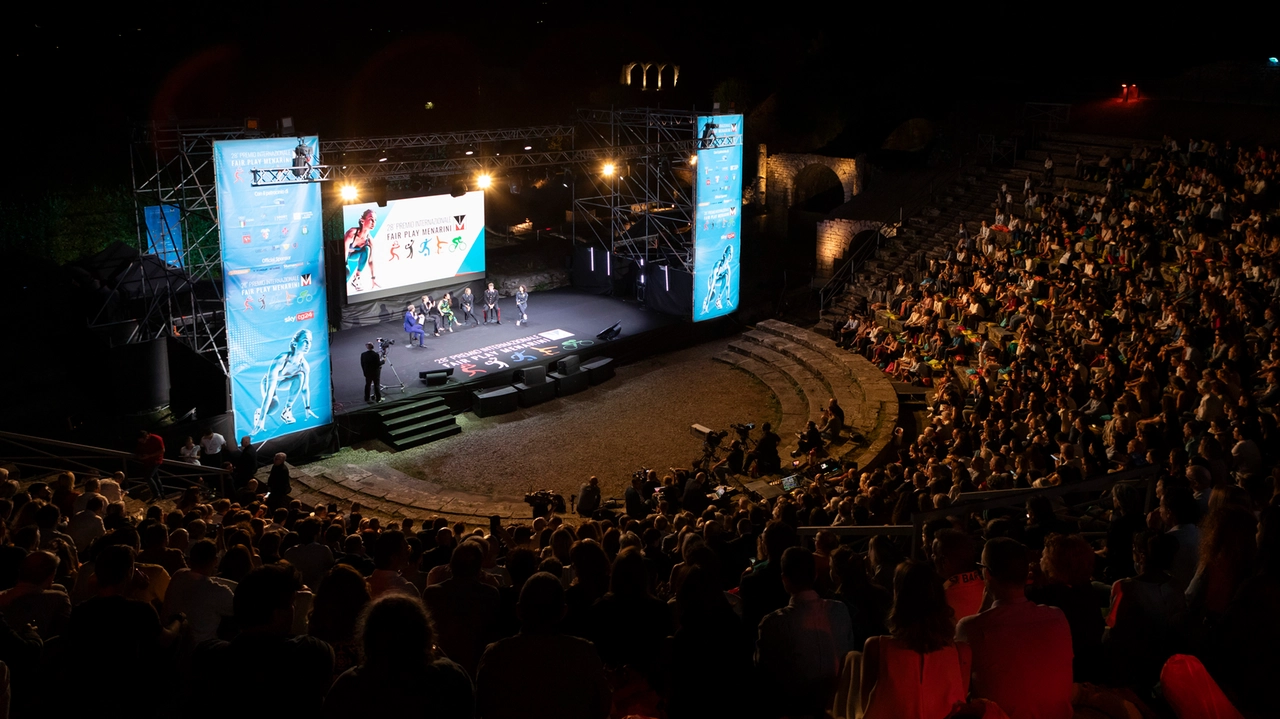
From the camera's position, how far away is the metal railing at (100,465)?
12.9m

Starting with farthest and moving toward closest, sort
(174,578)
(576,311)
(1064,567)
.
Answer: (576,311), (174,578), (1064,567)

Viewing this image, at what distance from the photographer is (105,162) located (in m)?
21.9

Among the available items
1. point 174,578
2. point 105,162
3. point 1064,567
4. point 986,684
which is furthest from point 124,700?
point 105,162

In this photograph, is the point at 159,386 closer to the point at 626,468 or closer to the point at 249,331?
the point at 249,331

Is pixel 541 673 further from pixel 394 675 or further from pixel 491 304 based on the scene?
pixel 491 304

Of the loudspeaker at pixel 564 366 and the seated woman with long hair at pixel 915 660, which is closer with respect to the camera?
the seated woman with long hair at pixel 915 660

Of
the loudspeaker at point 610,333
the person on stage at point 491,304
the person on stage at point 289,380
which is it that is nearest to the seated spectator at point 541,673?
the person on stage at point 289,380

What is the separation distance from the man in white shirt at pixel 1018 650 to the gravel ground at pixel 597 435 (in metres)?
12.6

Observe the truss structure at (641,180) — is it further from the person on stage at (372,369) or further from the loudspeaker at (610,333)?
the person on stage at (372,369)

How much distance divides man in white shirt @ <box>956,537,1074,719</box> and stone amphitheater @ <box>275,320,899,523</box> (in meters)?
10.7

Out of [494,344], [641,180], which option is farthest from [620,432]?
[641,180]

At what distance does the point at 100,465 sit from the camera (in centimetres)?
1388

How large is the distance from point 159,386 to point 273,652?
14994 mm

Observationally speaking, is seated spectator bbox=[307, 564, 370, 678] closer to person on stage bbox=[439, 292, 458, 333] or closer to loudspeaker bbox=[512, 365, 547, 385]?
loudspeaker bbox=[512, 365, 547, 385]
